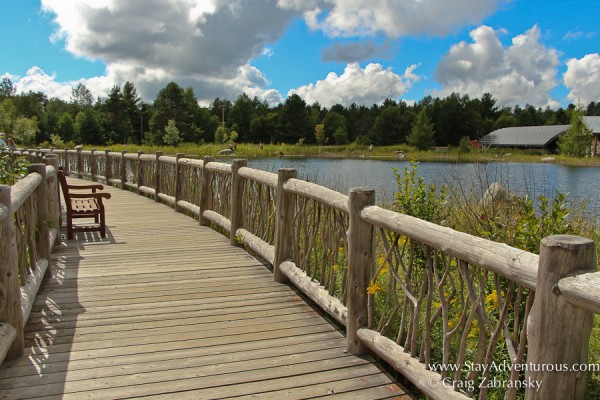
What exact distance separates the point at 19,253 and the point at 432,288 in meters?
3.18

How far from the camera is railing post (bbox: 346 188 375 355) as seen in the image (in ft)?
11.3

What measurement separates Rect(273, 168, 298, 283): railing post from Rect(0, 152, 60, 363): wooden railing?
7.34ft

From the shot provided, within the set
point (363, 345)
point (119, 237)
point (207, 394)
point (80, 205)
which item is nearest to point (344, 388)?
point (363, 345)

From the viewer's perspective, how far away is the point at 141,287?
15.9 feet

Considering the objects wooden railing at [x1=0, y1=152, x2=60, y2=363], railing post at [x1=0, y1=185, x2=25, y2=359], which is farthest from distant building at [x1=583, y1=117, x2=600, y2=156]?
railing post at [x1=0, y1=185, x2=25, y2=359]

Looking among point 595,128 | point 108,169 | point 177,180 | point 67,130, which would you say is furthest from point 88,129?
point 595,128

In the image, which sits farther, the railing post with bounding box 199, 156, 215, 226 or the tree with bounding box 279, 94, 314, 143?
the tree with bounding box 279, 94, 314, 143

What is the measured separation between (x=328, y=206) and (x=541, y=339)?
230 centimetres

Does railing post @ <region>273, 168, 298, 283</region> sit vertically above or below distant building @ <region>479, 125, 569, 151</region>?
below

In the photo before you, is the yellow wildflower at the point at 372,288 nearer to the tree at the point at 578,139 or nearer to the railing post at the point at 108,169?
the railing post at the point at 108,169

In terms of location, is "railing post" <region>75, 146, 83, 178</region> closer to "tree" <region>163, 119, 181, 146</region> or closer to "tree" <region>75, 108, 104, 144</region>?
"tree" <region>163, 119, 181, 146</region>

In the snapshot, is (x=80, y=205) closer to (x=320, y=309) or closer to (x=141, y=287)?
(x=141, y=287)

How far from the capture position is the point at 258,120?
3201 inches

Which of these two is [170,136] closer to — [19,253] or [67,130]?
[67,130]
